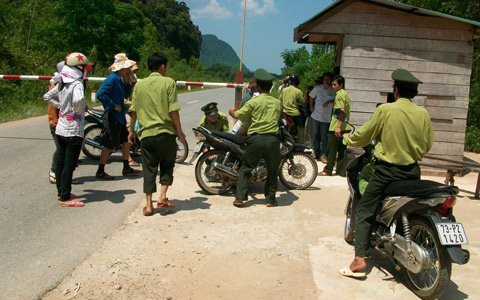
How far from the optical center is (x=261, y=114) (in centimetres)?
620

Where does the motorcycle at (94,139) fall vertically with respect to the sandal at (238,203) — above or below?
above

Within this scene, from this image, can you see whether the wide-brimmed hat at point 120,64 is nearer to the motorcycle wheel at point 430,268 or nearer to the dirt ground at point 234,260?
the dirt ground at point 234,260

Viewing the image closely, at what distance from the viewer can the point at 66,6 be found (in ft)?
89.1

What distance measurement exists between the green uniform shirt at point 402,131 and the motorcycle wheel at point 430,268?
1.90ft

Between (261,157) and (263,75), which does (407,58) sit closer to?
(263,75)

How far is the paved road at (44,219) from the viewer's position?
4055 mm

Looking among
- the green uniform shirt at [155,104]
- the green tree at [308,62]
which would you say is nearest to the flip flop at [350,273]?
the green uniform shirt at [155,104]

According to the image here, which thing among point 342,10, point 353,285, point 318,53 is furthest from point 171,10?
point 353,285

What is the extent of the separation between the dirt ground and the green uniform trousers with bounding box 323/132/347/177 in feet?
6.69

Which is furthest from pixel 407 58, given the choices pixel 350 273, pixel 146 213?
pixel 146 213

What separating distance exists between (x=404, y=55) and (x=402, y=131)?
537 centimetres

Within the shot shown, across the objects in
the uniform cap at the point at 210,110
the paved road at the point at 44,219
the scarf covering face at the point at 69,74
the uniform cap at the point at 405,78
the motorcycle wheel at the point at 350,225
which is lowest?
the paved road at the point at 44,219

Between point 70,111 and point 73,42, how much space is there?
2407cm

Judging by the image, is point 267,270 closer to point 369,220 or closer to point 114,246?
point 369,220
